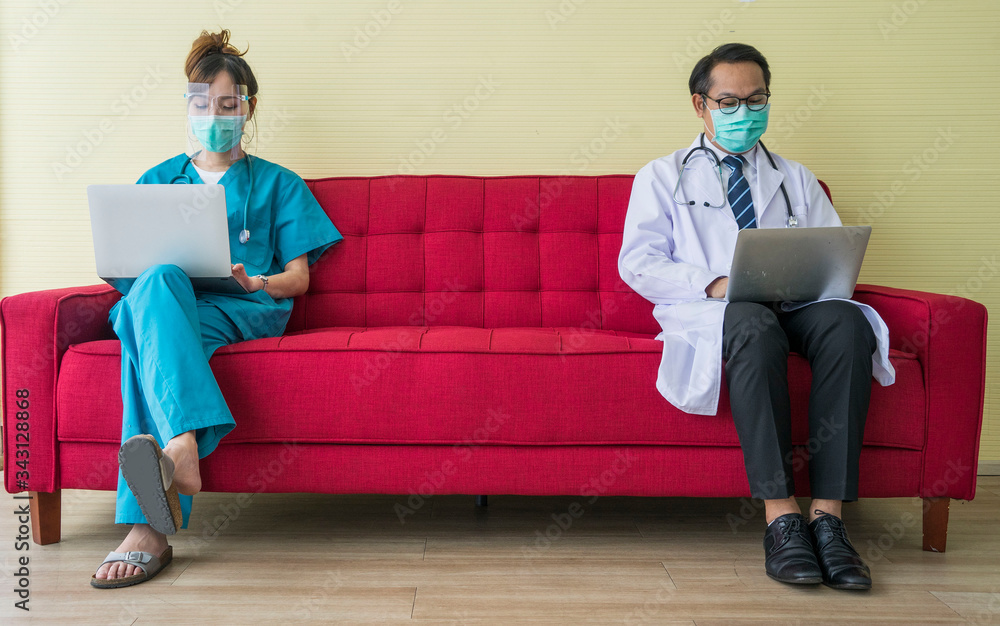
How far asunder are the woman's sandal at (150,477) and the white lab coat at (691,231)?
106cm

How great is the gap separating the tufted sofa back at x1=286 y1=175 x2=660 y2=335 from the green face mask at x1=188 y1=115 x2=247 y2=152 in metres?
0.34

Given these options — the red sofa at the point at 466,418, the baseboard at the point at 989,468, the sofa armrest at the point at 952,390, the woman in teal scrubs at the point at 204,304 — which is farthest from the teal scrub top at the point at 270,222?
the baseboard at the point at 989,468

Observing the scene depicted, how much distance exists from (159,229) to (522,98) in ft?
4.28

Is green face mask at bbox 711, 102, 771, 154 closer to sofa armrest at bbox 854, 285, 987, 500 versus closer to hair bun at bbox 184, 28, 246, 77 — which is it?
sofa armrest at bbox 854, 285, 987, 500

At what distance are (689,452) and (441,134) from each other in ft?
4.57

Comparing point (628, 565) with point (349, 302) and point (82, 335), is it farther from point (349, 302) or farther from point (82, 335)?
point (82, 335)

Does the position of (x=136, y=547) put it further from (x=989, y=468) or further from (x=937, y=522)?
(x=989, y=468)

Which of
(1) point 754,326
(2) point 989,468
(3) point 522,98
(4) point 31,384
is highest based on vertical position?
(3) point 522,98

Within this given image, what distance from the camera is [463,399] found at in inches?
58.4

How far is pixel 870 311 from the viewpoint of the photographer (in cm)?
153

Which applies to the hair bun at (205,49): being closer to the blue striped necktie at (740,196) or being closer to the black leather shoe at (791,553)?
the blue striped necktie at (740,196)

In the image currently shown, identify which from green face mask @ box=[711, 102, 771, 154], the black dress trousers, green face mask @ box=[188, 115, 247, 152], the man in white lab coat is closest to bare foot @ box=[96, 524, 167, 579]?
green face mask @ box=[188, 115, 247, 152]

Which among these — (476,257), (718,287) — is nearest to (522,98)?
(476,257)

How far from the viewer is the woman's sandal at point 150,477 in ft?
3.99
